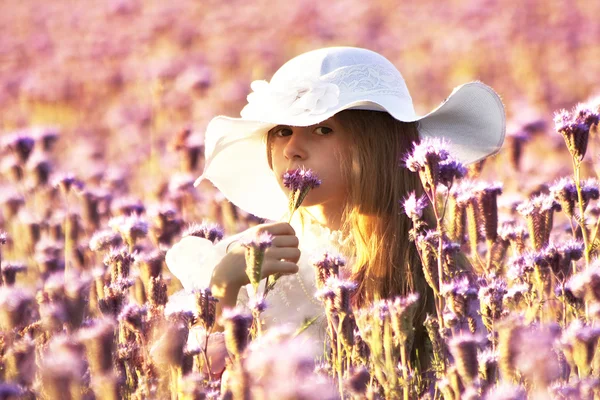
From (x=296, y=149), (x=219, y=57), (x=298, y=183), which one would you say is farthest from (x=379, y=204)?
(x=219, y=57)

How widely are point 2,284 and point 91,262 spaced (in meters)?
0.83

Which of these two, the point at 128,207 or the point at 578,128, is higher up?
the point at 128,207

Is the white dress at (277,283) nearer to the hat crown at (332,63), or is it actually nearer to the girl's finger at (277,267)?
A: the girl's finger at (277,267)

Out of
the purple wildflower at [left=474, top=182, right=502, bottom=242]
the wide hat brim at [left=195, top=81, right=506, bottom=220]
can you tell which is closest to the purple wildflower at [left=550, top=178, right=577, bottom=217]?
the purple wildflower at [left=474, top=182, right=502, bottom=242]

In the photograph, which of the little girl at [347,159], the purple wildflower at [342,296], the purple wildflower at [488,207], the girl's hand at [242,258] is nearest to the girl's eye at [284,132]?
the little girl at [347,159]

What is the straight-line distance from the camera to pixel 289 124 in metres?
2.34

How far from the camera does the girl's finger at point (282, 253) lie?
2061mm

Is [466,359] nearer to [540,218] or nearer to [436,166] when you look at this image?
[436,166]

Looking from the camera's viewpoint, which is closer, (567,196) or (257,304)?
(257,304)

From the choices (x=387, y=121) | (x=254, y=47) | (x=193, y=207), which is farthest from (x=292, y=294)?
(x=254, y=47)

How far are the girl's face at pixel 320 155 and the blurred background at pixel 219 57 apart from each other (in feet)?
7.61

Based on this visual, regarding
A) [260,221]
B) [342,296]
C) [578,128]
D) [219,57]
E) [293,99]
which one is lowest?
[342,296]

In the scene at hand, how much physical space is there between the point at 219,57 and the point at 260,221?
4388 millimetres

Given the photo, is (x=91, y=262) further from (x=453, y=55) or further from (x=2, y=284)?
(x=453, y=55)
